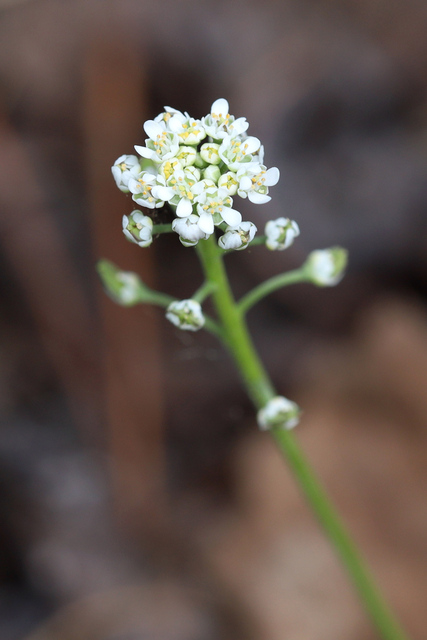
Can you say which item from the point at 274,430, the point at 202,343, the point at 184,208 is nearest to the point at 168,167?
the point at 184,208

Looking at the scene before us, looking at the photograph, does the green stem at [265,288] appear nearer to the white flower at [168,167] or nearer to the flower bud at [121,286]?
the flower bud at [121,286]

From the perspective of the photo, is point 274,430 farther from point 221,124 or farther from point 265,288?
point 221,124

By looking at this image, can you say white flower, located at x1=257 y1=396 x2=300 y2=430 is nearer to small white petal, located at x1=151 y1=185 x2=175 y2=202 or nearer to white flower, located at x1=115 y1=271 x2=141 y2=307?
white flower, located at x1=115 y1=271 x2=141 y2=307

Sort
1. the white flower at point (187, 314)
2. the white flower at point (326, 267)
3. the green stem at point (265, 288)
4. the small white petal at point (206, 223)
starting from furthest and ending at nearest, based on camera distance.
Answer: the white flower at point (326, 267) < the green stem at point (265, 288) < the white flower at point (187, 314) < the small white petal at point (206, 223)

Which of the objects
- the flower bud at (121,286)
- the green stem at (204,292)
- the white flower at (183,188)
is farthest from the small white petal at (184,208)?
the flower bud at (121,286)

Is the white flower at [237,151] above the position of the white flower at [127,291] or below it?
below

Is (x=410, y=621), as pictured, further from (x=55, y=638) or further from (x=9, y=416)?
(x=9, y=416)

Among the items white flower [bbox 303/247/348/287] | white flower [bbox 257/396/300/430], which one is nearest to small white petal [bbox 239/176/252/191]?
white flower [bbox 303/247/348/287]
